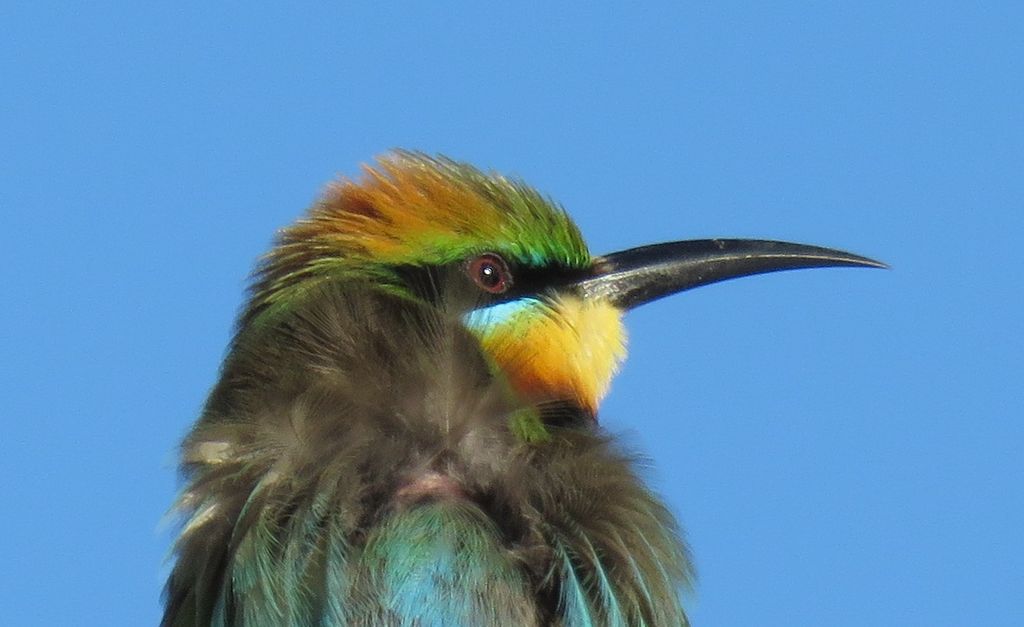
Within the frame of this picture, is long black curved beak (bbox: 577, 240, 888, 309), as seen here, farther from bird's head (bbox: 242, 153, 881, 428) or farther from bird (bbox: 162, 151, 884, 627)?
bird (bbox: 162, 151, 884, 627)

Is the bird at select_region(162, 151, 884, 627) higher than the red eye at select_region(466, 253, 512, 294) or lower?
lower

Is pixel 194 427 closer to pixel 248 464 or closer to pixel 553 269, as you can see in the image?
pixel 248 464

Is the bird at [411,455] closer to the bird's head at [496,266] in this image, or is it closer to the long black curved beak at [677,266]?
the bird's head at [496,266]

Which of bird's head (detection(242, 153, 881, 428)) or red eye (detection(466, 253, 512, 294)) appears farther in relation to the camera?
red eye (detection(466, 253, 512, 294))

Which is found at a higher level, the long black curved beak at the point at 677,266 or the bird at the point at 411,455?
the long black curved beak at the point at 677,266

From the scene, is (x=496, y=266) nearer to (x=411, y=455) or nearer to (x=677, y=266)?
(x=677, y=266)

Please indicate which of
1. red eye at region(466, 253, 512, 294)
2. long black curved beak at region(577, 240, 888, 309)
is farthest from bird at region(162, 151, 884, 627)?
long black curved beak at region(577, 240, 888, 309)

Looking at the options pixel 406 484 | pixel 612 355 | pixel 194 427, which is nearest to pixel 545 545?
pixel 406 484

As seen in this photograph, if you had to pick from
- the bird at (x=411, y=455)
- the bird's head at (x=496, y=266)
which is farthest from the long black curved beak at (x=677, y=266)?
the bird at (x=411, y=455)

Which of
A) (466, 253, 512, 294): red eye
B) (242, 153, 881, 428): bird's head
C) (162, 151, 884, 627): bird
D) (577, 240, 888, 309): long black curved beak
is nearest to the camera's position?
(162, 151, 884, 627): bird
